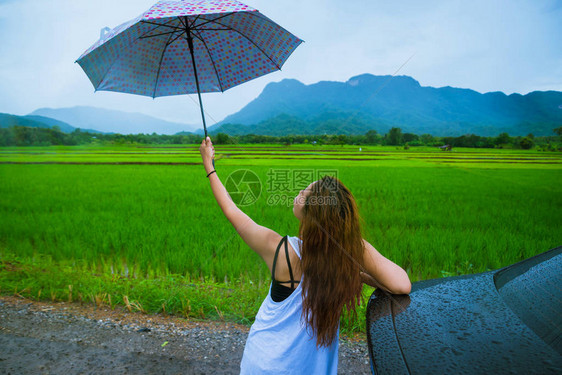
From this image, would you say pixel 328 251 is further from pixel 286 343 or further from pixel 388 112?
pixel 388 112

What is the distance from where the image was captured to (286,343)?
1.07 meters

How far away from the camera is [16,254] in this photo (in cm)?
392

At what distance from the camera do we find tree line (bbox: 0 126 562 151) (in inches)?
338

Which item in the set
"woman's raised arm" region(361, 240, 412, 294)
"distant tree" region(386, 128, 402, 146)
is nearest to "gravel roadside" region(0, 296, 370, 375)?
"woman's raised arm" region(361, 240, 412, 294)

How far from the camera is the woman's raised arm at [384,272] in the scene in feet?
3.49

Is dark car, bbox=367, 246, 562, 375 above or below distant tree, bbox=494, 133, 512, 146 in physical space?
below

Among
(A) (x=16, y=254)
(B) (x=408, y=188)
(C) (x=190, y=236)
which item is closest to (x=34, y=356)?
(C) (x=190, y=236)

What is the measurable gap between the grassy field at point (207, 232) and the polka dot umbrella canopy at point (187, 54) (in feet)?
3.47

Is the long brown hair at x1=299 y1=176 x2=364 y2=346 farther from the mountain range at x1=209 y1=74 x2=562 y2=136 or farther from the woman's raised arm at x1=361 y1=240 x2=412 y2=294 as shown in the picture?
the mountain range at x1=209 y1=74 x2=562 y2=136

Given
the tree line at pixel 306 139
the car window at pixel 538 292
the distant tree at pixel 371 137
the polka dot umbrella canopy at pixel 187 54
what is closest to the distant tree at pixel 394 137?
the tree line at pixel 306 139

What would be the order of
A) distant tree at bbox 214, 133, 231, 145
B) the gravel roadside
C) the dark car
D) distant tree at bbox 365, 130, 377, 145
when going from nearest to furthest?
the dark car → the gravel roadside → distant tree at bbox 214, 133, 231, 145 → distant tree at bbox 365, 130, 377, 145

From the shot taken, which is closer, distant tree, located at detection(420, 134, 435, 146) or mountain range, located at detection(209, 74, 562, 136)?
mountain range, located at detection(209, 74, 562, 136)

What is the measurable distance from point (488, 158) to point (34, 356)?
11.8 m

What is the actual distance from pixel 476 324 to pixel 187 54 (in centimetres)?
246
